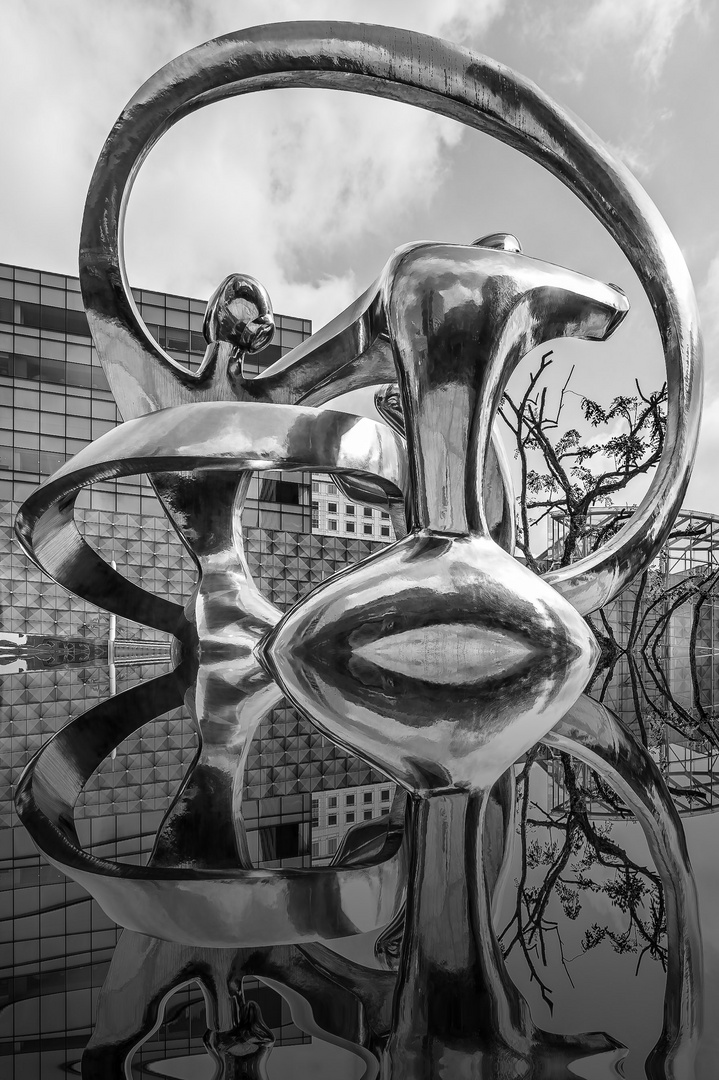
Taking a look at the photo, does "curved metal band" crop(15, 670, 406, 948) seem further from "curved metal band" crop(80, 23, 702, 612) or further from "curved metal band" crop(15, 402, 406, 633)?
"curved metal band" crop(80, 23, 702, 612)

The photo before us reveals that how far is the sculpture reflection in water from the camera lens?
0.26 metres

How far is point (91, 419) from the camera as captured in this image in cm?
1430

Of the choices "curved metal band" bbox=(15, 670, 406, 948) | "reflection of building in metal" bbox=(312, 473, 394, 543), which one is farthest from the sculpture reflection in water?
"reflection of building in metal" bbox=(312, 473, 394, 543)

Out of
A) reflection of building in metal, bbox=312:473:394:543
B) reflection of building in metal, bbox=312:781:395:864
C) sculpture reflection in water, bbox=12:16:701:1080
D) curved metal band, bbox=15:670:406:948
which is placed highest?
reflection of building in metal, bbox=312:473:394:543

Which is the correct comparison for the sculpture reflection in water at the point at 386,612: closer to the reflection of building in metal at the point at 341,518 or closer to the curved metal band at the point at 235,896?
the curved metal band at the point at 235,896

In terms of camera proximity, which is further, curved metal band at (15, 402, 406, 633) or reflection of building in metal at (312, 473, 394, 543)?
reflection of building in metal at (312, 473, 394, 543)

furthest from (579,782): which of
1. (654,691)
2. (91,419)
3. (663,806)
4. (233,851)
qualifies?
(91,419)

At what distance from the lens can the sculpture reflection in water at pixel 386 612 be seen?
0.26 m

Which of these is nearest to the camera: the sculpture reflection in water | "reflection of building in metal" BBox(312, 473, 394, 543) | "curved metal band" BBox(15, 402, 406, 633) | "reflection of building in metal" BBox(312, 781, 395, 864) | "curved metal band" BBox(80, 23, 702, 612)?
the sculpture reflection in water

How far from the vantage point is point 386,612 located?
22.5 inches

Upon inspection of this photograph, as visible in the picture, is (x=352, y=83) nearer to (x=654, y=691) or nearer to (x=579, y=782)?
(x=579, y=782)

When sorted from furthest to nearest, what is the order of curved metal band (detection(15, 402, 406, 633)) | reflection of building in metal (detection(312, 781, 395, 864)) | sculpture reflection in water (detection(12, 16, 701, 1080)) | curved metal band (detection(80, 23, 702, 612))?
curved metal band (detection(80, 23, 702, 612)), curved metal band (detection(15, 402, 406, 633)), reflection of building in metal (detection(312, 781, 395, 864)), sculpture reflection in water (detection(12, 16, 701, 1080))

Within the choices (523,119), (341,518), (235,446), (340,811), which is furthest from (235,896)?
(341,518)

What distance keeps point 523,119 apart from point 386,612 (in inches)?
39.0
